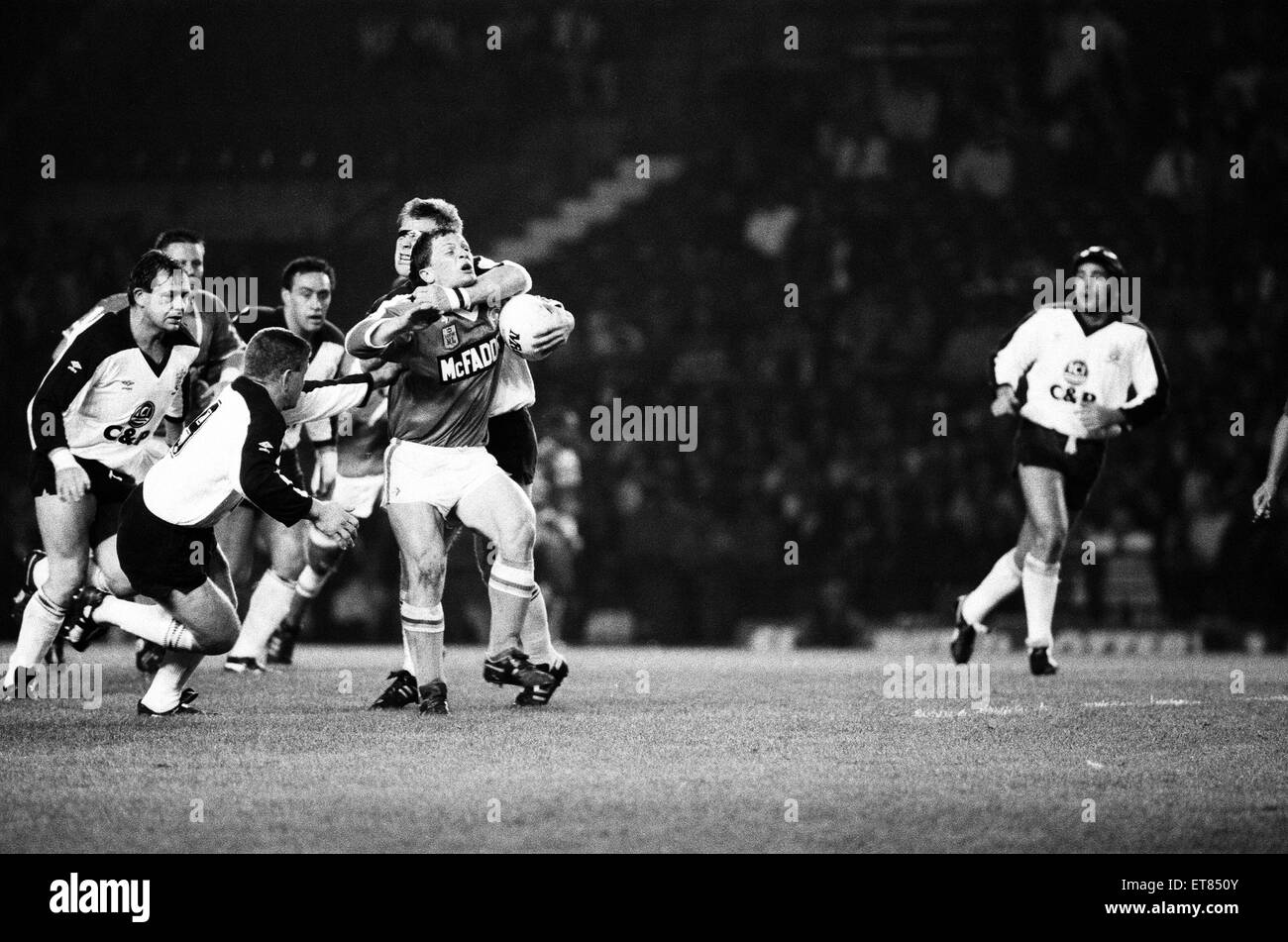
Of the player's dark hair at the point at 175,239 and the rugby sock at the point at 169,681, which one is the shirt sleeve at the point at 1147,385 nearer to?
the player's dark hair at the point at 175,239

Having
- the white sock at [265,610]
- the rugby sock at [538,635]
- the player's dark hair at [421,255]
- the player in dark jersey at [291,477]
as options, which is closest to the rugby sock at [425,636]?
the rugby sock at [538,635]

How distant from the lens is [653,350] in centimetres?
1869

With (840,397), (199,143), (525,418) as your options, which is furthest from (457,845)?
(199,143)

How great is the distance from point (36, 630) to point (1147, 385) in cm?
646

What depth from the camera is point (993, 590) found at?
1084 centimetres

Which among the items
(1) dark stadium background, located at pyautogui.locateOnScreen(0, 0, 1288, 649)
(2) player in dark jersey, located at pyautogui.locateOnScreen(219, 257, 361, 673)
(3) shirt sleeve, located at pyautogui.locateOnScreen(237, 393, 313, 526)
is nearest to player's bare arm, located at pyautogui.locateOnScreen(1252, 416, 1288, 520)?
(3) shirt sleeve, located at pyautogui.locateOnScreen(237, 393, 313, 526)

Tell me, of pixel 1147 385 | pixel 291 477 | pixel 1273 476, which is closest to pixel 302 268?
pixel 291 477

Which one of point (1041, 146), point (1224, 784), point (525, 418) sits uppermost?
point (1041, 146)

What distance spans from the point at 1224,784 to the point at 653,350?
1264 centimetres

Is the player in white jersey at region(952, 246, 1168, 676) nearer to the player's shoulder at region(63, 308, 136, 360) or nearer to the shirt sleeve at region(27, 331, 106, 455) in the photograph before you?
the player's shoulder at region(63, 308, 136, 360)

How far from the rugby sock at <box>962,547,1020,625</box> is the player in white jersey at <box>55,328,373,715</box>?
15.5 feet

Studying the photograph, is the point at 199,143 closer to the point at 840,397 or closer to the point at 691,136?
the point at 691,136

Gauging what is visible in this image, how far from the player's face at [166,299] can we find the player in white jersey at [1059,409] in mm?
4855

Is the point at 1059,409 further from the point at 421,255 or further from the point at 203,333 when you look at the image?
the point at 203,333
